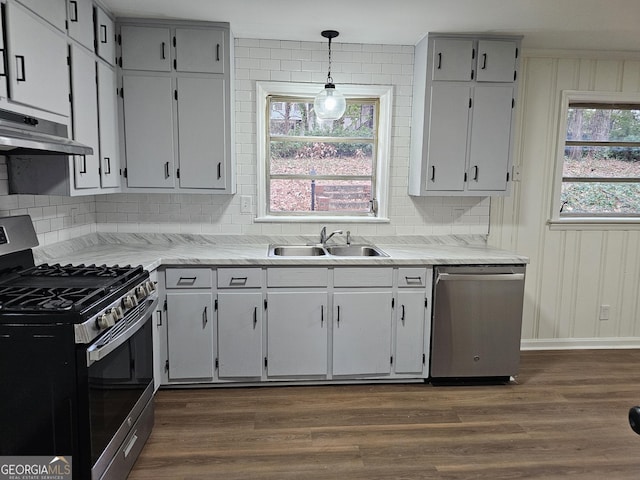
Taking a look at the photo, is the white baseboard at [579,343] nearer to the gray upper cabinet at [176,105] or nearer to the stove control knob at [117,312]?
the gray upper cabinet at [176,105]

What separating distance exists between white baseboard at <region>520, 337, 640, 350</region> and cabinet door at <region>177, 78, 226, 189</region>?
9.66 ft

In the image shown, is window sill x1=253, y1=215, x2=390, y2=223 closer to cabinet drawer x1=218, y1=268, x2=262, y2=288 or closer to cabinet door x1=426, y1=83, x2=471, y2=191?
cabinet door x1=426, y1=83, x2=471, y2=191

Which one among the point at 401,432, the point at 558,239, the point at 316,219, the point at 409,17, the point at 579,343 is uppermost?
the point at 409,17

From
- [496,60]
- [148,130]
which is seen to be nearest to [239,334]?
[148,130]

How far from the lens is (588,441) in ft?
8.15

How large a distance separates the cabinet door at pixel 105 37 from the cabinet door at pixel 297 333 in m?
1.87

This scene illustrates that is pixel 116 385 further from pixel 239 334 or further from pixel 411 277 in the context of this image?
pixel 411 277

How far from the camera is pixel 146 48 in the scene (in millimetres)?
3014

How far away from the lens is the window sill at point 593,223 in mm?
3754

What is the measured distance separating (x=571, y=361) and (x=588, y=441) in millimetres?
1251

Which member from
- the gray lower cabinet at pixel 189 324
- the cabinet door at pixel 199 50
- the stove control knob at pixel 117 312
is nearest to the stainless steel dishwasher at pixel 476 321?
the gray lower cabinet at pixel 189 324

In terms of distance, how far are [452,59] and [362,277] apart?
5.61 feet

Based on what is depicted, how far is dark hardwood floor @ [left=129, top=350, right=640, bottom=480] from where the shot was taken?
7.30 ft

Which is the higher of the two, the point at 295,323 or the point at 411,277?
the point at 411,277
